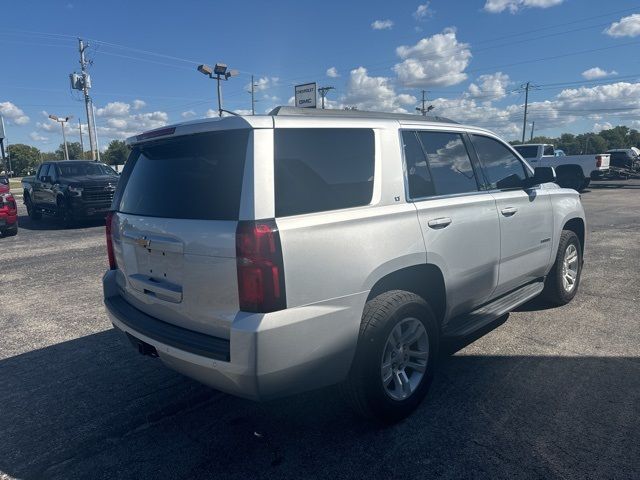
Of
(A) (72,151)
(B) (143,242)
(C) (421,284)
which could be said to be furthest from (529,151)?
(A) (72,151)

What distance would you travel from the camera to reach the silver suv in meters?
2.30

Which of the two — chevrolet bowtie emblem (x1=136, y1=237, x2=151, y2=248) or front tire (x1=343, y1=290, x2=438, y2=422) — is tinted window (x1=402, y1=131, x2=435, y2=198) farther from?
chevrolet bowtie emblem (x1=136, y1=237, x2=151, y2=248)

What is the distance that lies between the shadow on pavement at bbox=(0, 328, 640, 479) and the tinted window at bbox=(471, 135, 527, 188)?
156cm

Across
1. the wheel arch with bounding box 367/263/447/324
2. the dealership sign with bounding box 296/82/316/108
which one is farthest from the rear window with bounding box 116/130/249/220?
the dealership sign with bounding box 296/82/316/108

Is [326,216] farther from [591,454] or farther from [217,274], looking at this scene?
[591,454]

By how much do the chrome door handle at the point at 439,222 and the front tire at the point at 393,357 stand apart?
20.1 inches

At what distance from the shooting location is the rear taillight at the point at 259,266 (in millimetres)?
2246

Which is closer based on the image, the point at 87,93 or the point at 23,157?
the point at 87,93

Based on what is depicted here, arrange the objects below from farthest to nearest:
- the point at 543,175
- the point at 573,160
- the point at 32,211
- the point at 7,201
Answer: the point at 573,160 → the point at 32,211 → the point at 7,201 → the point at 543,175

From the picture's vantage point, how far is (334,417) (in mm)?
3020

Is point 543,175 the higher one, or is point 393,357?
point 543,175

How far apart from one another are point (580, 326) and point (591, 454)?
218 centimetres

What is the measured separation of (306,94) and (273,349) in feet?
53.9

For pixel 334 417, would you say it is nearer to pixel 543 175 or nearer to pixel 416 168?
pixel 416 168
